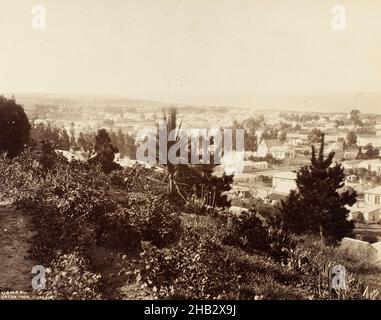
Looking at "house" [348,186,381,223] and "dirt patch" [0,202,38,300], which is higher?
"house" [348,186,381,223]

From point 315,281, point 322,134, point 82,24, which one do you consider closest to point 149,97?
point 82,24

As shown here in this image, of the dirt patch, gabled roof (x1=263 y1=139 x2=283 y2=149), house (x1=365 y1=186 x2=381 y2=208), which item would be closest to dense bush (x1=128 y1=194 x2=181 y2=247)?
the dirt patch

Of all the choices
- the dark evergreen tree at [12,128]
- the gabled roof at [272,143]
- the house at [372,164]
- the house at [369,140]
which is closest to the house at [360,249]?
the house at [372,164]

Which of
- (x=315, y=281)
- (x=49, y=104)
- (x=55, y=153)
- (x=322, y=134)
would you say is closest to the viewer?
(x=315, y=281)

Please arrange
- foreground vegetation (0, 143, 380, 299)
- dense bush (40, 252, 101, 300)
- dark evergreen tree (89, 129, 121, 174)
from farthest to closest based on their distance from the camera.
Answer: dark evergreen tree (89, 129, 121, 174)
foreground vegetation (0, 143, 380, 299)
dense bush (40, 252, 101, 300)

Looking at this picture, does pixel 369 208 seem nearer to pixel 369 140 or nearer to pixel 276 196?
pixel 369 140

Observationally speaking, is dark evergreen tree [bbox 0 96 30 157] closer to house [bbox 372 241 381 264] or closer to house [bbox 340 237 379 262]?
house [bbox 340 237 379 262]
